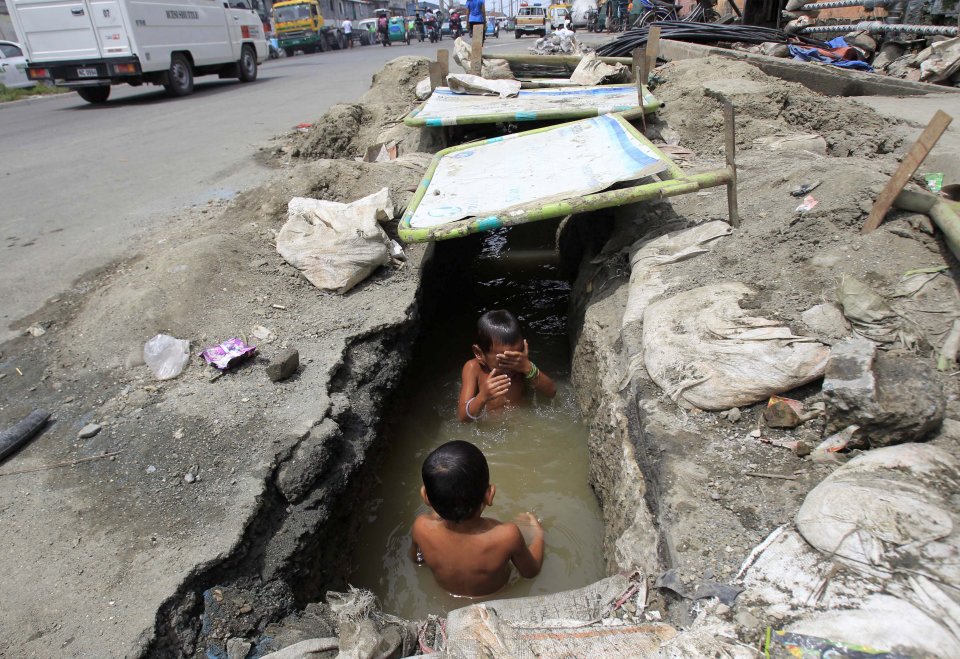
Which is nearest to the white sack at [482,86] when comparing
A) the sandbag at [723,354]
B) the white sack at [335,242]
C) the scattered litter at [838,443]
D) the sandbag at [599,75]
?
the sandbag at [599,75]

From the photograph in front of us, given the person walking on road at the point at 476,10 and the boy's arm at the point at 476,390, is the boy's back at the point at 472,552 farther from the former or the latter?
the person walking on road at the point at 476,10

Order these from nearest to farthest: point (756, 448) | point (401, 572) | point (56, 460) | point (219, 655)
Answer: point (219, 655) → point (756, 448) → point (56, 460) → point (401, 572)

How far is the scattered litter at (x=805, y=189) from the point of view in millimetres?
3059

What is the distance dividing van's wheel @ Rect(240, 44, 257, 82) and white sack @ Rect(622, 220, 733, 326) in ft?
42.4

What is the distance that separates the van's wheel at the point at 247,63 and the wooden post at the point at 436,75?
8.77m

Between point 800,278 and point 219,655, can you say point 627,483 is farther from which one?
point 219,655

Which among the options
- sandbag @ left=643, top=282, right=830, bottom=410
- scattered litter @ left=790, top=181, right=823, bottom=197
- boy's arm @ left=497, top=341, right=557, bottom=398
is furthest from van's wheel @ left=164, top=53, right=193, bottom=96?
sandbag @ left=643, top=282, right=830, bottom=410

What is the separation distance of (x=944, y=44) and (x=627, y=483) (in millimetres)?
7065

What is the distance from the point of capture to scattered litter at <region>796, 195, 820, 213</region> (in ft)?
9.52

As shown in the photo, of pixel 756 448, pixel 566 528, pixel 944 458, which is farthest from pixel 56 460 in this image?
pixel 944 458

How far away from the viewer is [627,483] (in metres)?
2.16

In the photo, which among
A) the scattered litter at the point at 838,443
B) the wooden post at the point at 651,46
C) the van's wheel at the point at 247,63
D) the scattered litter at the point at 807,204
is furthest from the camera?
the van's wheel at the point at 247,63

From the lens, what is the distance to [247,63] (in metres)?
13.3

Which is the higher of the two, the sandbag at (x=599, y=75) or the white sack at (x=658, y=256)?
the sandbag at (x=599, y=75)
